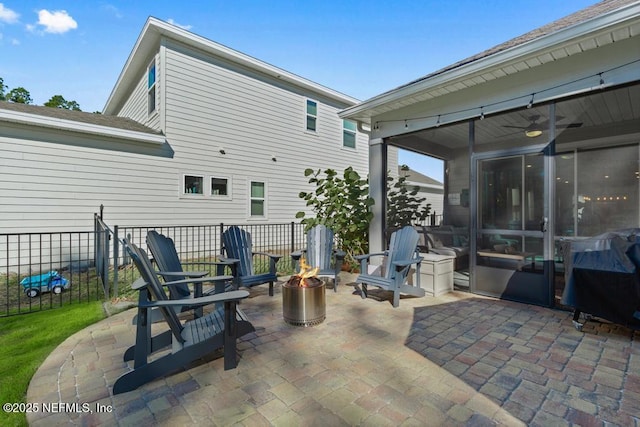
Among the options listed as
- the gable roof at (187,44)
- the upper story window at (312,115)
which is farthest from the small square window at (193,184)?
the upper story window at (312,115)

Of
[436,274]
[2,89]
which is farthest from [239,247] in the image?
[2,89]

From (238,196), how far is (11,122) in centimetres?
500

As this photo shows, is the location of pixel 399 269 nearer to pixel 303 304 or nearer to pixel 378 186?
pixel 303 304

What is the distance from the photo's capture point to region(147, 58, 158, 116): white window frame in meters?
8.11

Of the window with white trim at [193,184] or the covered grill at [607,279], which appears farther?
the window with white trim at [193,184]

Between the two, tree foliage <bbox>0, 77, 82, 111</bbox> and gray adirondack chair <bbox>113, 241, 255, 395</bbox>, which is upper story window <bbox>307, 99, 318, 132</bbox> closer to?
gray adirondack chair <bbox>113, 241, 255, 395</bbox>

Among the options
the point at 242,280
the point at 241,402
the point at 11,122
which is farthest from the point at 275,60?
the point at 241,402

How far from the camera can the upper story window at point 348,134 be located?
11883 millimetres

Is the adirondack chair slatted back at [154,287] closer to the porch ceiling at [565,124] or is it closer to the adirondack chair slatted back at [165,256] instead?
the adirondack chair slatted back at [165,256]

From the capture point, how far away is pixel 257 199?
375 inches

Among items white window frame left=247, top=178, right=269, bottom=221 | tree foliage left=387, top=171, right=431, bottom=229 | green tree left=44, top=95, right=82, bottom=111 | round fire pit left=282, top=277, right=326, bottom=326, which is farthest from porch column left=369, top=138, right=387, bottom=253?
green tree left=44, top=95, right=82, bottom=111

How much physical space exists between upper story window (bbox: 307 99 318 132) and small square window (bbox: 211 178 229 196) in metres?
3.83

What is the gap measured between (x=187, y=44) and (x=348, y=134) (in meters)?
6.34

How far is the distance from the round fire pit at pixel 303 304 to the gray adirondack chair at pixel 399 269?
1.02m
